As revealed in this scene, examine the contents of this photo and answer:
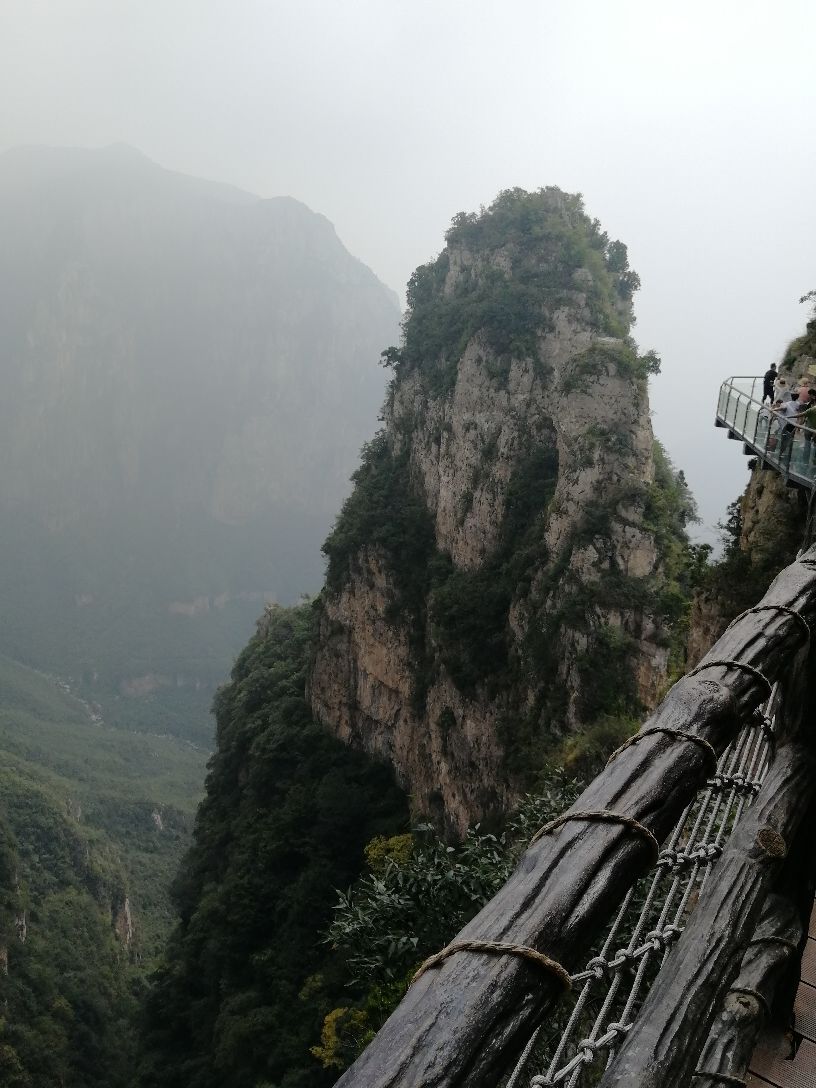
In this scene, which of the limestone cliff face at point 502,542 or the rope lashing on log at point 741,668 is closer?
the rope lashing on log at point 741,668

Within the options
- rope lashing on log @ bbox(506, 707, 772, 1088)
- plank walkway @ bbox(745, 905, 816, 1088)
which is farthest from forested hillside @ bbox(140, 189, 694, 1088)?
rope lashing on log @ bbox(506, 707, 772, 1088)

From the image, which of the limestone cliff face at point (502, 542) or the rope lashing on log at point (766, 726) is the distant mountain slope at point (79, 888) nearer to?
the limestone cliff face at point (502, 542)

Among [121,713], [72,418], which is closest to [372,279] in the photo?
[72,418]

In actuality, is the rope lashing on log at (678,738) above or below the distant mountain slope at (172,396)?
below

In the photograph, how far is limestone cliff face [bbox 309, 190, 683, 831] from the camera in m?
18.8

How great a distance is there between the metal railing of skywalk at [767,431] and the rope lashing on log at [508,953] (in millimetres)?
7147

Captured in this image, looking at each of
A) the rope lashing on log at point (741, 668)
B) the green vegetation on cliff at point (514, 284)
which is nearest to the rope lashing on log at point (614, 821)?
the rope lashing on log at point (741, 668)

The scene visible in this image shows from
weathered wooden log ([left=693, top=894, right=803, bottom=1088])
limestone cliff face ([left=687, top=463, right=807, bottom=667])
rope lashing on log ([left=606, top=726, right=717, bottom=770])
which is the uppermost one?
limestone cliff face ([left=687, top=463, right=807, bottom=667])

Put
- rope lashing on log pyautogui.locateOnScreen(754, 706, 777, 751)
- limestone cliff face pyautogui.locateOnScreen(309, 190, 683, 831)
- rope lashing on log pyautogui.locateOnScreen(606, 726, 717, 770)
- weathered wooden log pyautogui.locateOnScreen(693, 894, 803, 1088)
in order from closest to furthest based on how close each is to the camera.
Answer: rope lashing on log pyautogui.locateOnScreen(606, 726, 717, 770), weathered wooden log pyautogui.locateOnScreen(693, 894, 803, 1088), rope lashing on log pyautogui.locateOnScreen(754, 706, 777, 751), limestone cliff face pyautogui.locateOnScreen(309, 190, 683, 831)

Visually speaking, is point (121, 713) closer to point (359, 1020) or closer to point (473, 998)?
point (359, 1020)

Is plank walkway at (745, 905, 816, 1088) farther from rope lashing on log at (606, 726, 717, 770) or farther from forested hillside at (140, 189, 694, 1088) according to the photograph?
forested hillside at (140, 189, 694, 1088)

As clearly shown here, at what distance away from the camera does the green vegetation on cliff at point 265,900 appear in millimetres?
19188

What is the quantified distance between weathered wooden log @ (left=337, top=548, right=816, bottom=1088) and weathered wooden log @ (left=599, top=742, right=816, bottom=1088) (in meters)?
0.34

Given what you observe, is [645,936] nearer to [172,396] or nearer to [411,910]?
[411,910]
